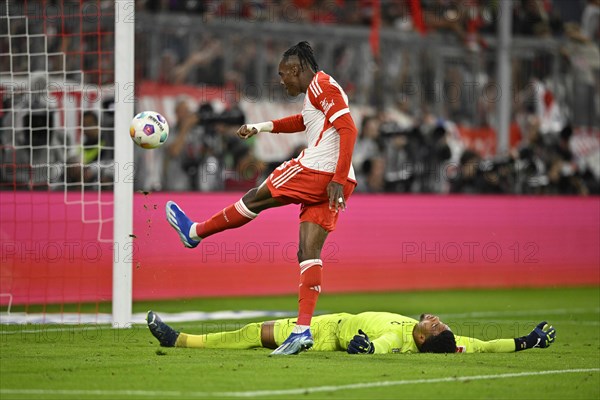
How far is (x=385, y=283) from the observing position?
17.7 m

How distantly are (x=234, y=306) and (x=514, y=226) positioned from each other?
5965mm

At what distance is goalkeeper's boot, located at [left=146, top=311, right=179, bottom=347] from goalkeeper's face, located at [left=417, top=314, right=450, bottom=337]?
6.43 ft

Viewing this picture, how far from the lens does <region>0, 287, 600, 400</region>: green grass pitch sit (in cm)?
692

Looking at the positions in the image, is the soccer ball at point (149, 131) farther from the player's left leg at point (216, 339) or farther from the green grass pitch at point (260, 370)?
the green grass pitch at point (260, 370)

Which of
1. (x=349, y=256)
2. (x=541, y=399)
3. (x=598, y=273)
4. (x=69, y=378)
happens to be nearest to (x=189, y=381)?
(x=69, y=378)

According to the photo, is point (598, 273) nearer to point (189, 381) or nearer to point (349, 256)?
point (349, 256)

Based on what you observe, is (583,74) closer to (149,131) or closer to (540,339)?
(540,339)

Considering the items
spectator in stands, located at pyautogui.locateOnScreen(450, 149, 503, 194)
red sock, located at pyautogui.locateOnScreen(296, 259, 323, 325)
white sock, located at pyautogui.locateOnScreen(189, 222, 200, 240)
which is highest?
spectator in stands, located at pyautogui.locateOnScreen(450, 149, 503, 194)

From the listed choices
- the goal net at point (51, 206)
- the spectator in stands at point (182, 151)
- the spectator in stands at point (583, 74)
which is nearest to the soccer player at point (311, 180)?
the goal net at point (51, 206)

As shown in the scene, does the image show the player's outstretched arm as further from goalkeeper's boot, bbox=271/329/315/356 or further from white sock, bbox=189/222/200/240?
goalkeeper's boot, bbox=271/329/315/356

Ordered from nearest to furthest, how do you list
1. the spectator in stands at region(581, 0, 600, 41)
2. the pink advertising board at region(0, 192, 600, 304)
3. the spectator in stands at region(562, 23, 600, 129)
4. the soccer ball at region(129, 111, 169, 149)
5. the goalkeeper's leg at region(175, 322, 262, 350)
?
the goalkeeper's leg at region(175, 322, 262, 350) < the soccer ball at region(129, 111, 169, 149) < the pink advertising board at region(0, 192, 600, 304) < the spectator in stands at region(562, 23, 600, 129) < the spectator in stands at region(581, 0, 600, 41)

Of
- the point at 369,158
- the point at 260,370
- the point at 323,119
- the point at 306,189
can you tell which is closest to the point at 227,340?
the point at 306,189

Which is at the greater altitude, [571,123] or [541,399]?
[571,123]

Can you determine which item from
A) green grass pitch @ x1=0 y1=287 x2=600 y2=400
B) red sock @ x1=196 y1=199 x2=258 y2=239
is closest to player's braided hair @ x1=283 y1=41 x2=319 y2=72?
red sock @ x1=196 y1=199 x2=258 y2=239
